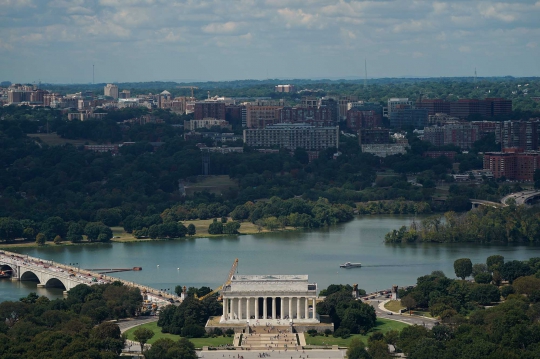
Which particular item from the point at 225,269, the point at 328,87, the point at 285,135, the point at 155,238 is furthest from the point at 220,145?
the point at 328,87

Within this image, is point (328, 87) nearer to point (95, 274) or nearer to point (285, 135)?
point (285, 135)

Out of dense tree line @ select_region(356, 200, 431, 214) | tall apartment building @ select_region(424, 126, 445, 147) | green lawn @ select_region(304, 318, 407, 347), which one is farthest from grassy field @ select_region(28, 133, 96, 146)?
green lawn @ select_region(304, 318, 407, 347)

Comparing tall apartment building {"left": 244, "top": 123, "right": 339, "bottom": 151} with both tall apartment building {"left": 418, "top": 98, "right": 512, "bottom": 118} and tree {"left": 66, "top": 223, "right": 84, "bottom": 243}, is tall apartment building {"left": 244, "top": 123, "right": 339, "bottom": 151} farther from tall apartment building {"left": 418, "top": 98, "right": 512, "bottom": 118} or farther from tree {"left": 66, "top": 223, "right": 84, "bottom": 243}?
tree {"left": 66, "top": 223, "right": 84, "bottom": 243}

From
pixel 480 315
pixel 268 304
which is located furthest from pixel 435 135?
pixel 480 315

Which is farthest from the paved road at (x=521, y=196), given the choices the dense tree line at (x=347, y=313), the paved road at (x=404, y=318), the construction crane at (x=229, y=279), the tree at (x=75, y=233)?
the dense tree line at (x=347, y=313)

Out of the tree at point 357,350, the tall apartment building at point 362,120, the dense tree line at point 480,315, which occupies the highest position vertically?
the tall apartment building at point 362,120

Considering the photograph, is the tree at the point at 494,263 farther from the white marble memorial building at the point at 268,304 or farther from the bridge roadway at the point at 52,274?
the bridge roadway at the point at 52,274

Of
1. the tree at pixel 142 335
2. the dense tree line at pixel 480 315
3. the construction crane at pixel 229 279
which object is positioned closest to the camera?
the dense tree line at pixel 480 315

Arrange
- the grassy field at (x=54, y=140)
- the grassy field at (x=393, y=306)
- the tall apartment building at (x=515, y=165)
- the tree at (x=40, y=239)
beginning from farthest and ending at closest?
the grassy field at (x=54, y=140) → the tall apartment building at (x=515, y=165) → the tree at (x=40, y=239) → the grassy field at (x=393, y=306)

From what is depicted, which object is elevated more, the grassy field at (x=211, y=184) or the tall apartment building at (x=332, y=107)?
the tall apartment building at (x=332, y=107)
